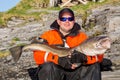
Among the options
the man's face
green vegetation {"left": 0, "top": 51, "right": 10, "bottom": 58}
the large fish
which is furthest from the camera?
green vegetation {"left": 0, "top": 51, "right": 10, "bottom": 58}

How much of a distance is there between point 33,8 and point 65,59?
20.2m

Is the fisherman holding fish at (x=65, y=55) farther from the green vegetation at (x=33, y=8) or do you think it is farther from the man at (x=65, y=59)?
the green vegetation at (x=33, y=8)

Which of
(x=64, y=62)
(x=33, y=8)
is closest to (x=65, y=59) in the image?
(x=64, y=62)

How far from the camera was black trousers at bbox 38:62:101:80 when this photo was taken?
394 inches

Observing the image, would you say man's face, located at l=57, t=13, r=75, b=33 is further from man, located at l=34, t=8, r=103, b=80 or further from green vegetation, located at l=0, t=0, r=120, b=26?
green vegetation, located at l=0, t=0, r=120, b=26

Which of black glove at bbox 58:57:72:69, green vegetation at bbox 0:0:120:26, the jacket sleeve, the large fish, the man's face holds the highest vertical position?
the man's face

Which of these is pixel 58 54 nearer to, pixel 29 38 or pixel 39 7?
pixel 29 38

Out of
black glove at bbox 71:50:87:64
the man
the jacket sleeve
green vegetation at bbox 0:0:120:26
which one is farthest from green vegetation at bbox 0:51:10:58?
black glove at bbox 71:50:87:64

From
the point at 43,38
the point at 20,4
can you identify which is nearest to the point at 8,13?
the point at 20,4

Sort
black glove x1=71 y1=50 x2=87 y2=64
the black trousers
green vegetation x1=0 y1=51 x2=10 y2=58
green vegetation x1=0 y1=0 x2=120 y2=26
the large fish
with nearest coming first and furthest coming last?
1. the large fish
2. black glove x1=71 y1=50 x2=87 y2=64
3. the black trousers
4. green vegetation x1=0 y1=51 x2=10 y2=58
5. green vegetation x1=0 y1=0 x2=120 y2=26

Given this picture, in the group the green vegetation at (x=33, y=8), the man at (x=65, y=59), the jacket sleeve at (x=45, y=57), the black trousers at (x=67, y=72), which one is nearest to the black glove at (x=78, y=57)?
the man at (x=65, y=59)

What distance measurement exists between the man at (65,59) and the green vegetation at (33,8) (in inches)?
480

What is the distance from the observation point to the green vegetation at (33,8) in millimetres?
25684

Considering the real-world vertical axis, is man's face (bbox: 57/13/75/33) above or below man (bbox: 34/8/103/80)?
above
